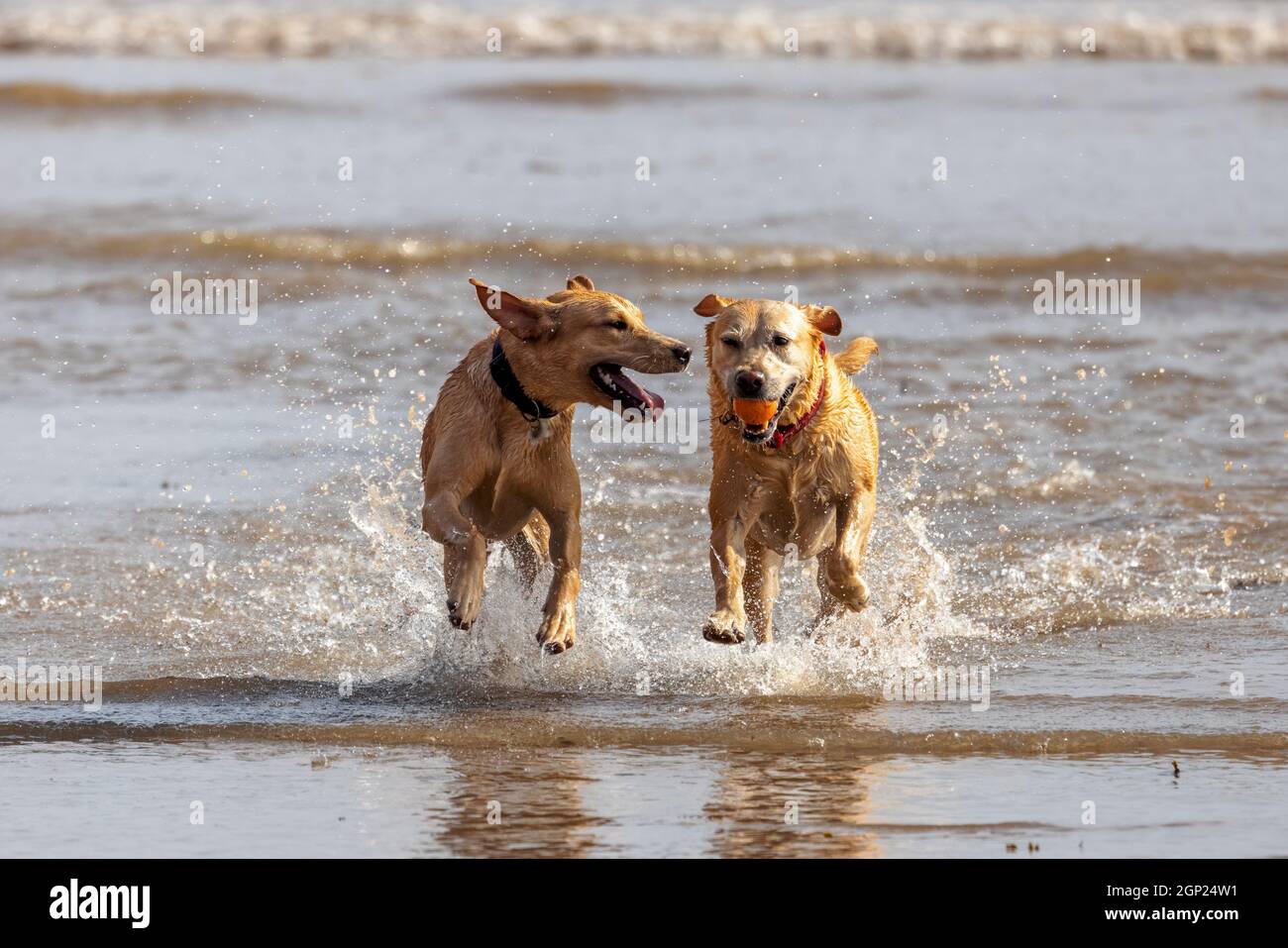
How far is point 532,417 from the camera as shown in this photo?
6.52 metres

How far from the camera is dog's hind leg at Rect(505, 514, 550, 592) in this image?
7211mm

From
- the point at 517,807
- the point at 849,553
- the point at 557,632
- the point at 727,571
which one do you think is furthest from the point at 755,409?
the point at 517,807

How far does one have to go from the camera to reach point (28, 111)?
67.9 feet

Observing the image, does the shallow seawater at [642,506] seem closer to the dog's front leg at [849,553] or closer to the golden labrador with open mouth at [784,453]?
the dog's front leg at [849,553]

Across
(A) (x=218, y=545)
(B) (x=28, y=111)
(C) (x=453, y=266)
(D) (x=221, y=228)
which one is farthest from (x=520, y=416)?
(B) (x=28, y=111)

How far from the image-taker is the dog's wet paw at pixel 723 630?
6.31 m

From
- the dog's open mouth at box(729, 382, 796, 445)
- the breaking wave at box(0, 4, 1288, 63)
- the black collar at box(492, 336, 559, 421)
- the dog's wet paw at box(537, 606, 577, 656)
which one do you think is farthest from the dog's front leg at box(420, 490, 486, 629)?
the breaking wave at box(0, 4, 1288, 63)

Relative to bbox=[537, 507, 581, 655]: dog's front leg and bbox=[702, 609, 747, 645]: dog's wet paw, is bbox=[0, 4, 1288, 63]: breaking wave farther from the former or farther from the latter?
bbox=[702, 609, 747, 645]: dog's wet paw

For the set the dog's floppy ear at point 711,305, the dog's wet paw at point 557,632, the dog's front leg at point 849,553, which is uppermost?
the dog's floppy ear at point 711,305

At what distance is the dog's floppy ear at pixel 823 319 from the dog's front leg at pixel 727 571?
0.68 m

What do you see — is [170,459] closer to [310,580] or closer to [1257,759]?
[310,580]

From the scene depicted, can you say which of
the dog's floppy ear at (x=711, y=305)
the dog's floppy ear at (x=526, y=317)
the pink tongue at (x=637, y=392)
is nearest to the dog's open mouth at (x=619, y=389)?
the pink tongue at (x=637, y=392)

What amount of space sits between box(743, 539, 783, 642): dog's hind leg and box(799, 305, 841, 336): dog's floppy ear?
0.91 meters
